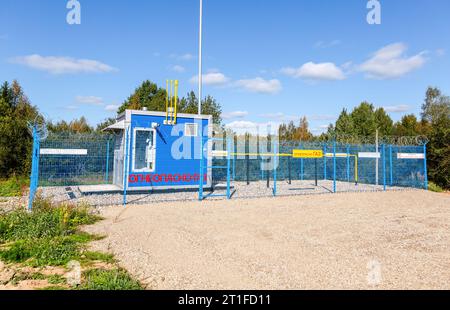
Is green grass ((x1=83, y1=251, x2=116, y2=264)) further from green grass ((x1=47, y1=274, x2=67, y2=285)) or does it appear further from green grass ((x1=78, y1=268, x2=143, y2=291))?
green grass ((x1=47, y1=274, x2=67, y2=285))

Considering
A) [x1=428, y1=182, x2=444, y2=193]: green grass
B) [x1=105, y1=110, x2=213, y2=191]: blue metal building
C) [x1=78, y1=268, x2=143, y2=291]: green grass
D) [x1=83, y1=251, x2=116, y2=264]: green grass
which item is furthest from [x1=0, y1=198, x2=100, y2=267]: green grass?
[x1=428, y1=182, x2=444, y2=193]: green grass

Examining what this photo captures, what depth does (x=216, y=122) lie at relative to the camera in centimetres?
2633

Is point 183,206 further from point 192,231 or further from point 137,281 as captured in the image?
point 137,281

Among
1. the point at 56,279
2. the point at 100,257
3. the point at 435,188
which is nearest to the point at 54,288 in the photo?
the point at 56,279

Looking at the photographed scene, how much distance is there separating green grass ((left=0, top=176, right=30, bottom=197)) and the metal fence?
2.18 feet

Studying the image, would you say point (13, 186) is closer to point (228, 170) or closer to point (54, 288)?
point (228, 170)

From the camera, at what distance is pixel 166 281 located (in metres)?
3.93

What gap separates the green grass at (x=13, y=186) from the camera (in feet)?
38.5

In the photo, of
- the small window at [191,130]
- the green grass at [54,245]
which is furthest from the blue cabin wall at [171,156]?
the green grass at [54,245]

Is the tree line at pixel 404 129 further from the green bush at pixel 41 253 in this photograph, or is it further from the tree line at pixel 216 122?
the green bush at pixel 41 253

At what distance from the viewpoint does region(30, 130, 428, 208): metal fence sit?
37.1 ft
